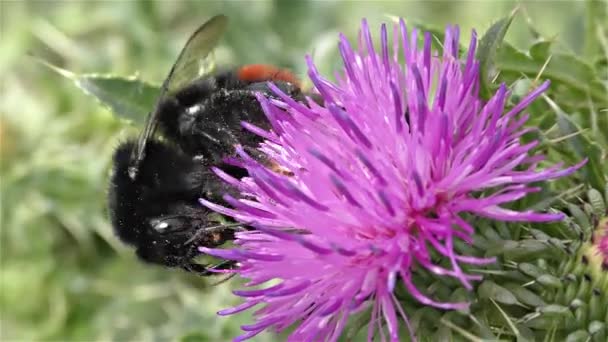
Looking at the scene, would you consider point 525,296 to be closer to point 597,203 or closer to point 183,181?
point 597,203

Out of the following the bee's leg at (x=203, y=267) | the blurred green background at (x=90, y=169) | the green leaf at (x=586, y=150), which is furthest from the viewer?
the blurred green background at (x=90, y=169)

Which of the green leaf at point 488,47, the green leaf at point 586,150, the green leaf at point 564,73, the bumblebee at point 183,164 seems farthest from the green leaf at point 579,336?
the bumblebee at point 183,164

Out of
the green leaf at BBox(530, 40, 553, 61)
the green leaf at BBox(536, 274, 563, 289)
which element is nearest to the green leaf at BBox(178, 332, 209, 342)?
the green leaf at BBox(536, 274, 563, 289)

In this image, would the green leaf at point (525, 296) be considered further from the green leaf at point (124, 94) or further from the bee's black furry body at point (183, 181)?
the green leaf at point (124, 94)

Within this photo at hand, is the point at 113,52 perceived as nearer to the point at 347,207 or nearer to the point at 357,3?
the point at 357,3

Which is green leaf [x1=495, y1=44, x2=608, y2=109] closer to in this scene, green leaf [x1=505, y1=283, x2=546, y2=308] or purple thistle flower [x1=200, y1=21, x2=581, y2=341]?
purple thistle flower [x1=200, y1=21, x2=581, y2=341]
